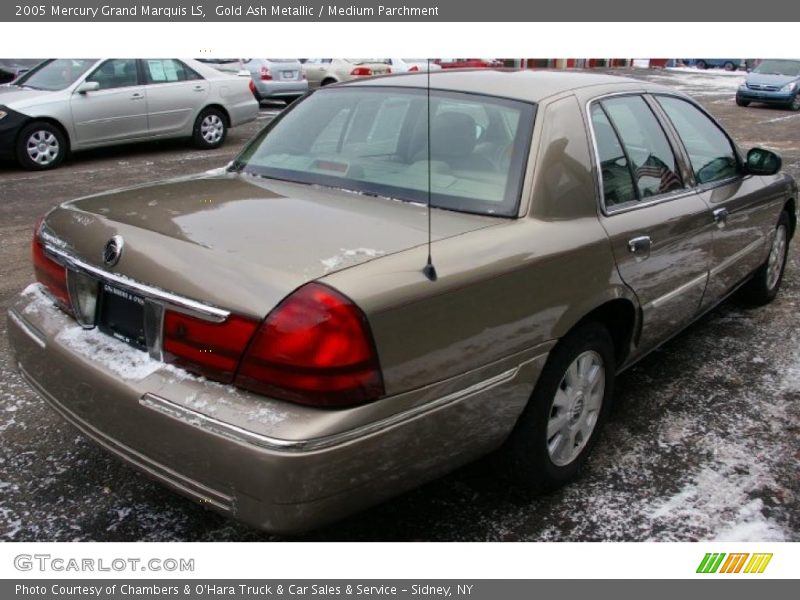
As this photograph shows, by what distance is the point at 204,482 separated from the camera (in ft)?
6.99

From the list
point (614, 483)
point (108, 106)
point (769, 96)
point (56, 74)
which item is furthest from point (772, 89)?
point (614, 483)

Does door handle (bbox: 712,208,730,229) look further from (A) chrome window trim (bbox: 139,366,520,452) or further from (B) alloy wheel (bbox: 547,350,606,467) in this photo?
(A) chrome window trim (bbox: 139,366,520,452)

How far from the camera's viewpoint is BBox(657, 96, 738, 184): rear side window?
3755mm

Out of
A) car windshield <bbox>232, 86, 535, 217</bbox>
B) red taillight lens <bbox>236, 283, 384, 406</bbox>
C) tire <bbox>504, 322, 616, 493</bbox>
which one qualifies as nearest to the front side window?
car windshield <bbox>232, 86, 535, 217</bbox>

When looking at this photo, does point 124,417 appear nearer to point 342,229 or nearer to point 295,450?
point 295,450

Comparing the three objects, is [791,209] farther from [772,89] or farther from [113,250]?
[772,89]

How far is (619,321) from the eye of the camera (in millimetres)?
3195

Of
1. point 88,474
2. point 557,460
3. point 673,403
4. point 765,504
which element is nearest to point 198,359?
point 88,474

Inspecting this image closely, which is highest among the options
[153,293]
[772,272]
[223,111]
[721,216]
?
[153,293]

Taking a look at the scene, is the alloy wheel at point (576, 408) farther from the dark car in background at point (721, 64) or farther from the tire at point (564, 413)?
the dark car in background at point (721, 64)

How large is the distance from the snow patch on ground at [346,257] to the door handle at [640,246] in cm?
123

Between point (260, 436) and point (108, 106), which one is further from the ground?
point (108, 106)

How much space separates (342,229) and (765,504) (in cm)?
193

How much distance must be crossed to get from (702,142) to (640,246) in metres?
1.24
